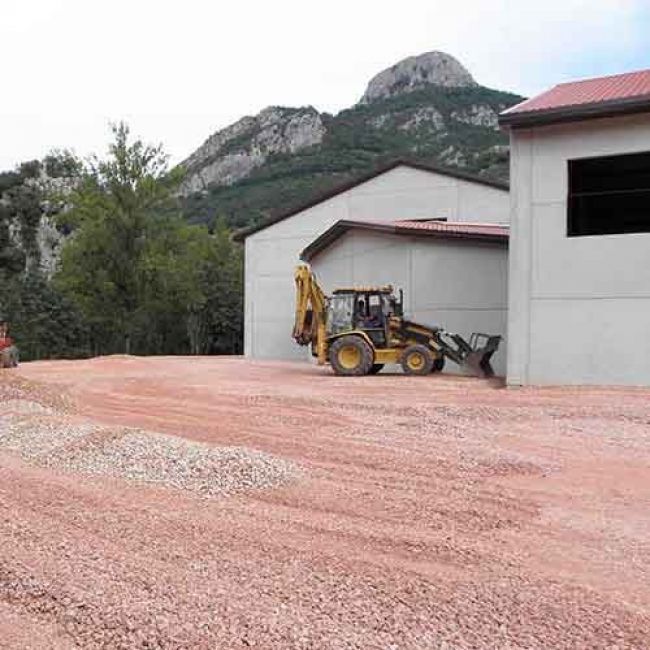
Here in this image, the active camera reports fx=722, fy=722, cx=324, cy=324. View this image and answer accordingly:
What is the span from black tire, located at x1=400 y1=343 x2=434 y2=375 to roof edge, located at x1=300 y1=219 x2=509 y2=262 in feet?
11.8

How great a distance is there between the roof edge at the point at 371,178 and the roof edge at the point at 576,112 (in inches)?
344

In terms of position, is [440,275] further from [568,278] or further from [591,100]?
[591,100]

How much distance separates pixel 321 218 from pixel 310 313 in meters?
9.42

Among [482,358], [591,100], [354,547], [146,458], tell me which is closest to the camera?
[354,547]

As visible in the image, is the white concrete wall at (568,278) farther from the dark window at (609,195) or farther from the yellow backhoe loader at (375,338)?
the yellow backhoe loader at (375,338)

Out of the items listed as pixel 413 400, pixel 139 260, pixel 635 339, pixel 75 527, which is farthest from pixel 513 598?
pixel 139 260

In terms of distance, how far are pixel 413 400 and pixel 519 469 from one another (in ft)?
16.8

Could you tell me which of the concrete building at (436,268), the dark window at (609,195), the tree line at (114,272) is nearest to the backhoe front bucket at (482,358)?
the concrete building at (436,268)

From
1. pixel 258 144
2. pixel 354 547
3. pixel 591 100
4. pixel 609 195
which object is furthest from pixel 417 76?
pixel 354 547

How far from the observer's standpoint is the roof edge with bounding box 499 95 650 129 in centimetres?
1343

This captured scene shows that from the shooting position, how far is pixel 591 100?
14.2 meters

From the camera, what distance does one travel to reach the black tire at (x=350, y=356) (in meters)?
17.3

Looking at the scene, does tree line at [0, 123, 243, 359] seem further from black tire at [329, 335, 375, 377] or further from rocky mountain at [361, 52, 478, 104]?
rocky mountain at [361, 52, 478, 104]

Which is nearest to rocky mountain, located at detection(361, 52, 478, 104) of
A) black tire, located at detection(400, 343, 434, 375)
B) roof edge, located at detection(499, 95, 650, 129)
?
black tire, located at detection(400, 343, 434, 375)
